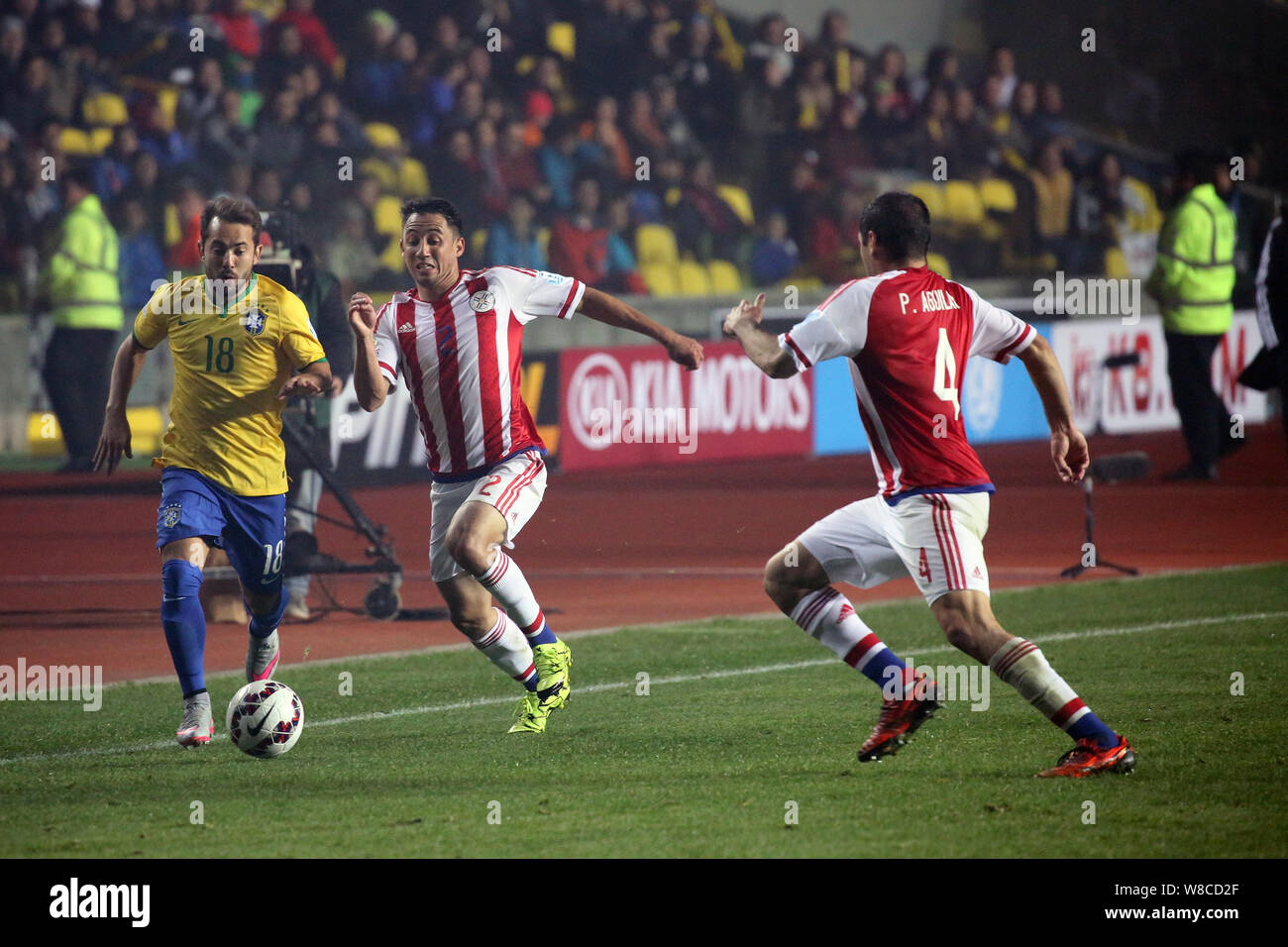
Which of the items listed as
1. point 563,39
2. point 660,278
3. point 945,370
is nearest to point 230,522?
point 945,370

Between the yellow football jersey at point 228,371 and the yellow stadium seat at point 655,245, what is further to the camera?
the yellow stadium seat at point 655,245

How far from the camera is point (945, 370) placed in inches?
249

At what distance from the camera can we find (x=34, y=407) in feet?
57.7

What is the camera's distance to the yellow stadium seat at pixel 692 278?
68.9 ft

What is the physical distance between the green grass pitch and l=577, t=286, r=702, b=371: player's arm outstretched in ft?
4.85

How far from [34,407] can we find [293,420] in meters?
8.00

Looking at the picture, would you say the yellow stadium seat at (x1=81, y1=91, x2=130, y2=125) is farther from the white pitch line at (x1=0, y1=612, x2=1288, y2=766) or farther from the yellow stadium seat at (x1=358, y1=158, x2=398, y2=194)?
the white pitch line at (x1=0, y1=612, x2=1288, y2=766)

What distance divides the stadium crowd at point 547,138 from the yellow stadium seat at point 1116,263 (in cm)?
5

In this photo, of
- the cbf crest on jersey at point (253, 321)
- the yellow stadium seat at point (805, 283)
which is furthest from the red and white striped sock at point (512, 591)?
the yellow stadium seat at point (805, 283)

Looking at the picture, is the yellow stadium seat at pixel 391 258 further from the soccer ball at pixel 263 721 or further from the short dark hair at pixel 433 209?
the soccer ball at pixel 263 721

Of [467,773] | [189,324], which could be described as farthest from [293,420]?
[467,773]

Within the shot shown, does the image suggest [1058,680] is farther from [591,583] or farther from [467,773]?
[591,583]

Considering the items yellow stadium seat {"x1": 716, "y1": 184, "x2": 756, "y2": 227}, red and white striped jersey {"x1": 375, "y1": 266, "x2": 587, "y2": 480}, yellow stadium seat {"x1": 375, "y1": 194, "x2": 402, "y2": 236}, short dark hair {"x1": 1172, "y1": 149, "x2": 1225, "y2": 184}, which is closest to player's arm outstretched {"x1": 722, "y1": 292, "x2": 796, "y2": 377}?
red and white striped jersey {"x1": 375, "y1": 266, "x2": 587, "y2": 480}

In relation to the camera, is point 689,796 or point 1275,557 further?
point 1275,557
